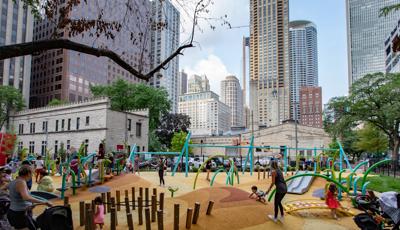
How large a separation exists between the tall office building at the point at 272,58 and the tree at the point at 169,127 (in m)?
37.5

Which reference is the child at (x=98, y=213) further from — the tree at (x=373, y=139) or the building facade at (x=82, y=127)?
the tree at (x=373, y=139)

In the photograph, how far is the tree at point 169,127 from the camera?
67562 millimetres

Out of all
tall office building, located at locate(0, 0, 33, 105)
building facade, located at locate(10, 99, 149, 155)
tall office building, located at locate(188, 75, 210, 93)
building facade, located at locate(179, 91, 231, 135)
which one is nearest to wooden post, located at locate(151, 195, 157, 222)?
building facade, located at locate(10, 99, 149, 155)

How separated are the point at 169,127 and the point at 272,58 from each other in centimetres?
4805

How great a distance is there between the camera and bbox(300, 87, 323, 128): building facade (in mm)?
111562

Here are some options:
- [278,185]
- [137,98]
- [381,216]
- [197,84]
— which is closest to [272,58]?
[137,98]

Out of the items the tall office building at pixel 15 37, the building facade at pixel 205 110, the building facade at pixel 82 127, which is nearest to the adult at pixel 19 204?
the building facade at pixel 82 127

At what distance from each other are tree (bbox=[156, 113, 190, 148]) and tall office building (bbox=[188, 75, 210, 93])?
105152 millimetres

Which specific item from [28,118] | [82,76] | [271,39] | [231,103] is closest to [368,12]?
[271,39]

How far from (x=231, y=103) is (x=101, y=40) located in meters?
163

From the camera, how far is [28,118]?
169ft

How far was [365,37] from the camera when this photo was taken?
5507 inches

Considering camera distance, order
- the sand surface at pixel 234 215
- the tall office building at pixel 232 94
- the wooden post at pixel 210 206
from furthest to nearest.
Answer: the tall office building at pixel 232 94 → the wooden post at pixel 210 206 → the sand surface at pixel 234 215

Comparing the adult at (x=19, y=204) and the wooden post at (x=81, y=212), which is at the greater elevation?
the adult at (x=19, y=204)
